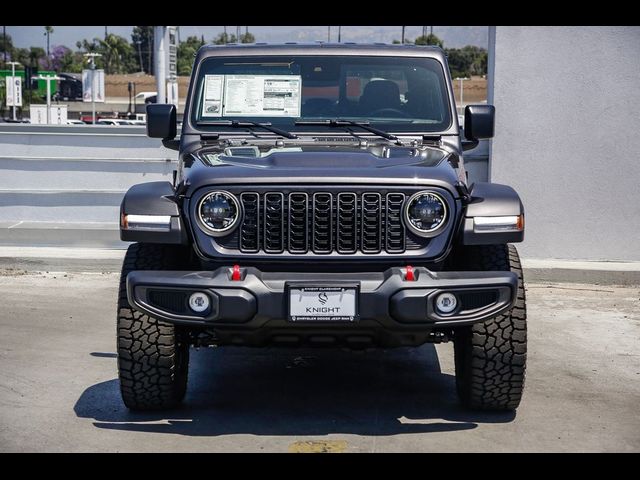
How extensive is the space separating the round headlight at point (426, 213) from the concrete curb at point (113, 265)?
510 cm

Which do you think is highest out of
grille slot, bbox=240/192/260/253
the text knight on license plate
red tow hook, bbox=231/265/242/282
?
grille slot, bbox=240/192/260/253

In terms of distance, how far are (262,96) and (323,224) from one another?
1555mm

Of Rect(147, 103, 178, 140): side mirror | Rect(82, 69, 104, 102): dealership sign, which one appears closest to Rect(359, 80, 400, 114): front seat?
Rect(147, 103, 178, 140): side mirror

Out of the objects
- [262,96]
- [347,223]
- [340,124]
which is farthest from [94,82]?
[347,223]

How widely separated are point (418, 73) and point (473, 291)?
2.04 meters

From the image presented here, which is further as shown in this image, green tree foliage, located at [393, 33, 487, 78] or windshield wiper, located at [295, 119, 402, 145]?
green tree foliage, located at [393, 33, 487, 78]

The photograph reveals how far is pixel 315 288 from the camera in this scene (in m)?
5.32

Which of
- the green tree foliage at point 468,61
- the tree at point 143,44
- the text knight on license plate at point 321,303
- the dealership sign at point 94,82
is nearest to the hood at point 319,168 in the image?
the text knight on license plate at point 321,303

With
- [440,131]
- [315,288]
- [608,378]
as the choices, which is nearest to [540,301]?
[608,378]

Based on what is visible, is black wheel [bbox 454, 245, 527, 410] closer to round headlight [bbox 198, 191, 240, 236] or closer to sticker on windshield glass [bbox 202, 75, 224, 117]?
round headlight [bbox 198, 191, 240, 236]

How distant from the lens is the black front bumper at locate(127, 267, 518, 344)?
531 cm

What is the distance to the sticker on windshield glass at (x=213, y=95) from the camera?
6.89 meters

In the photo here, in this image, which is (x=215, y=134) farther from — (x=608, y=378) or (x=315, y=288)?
(x=608, y=378)
